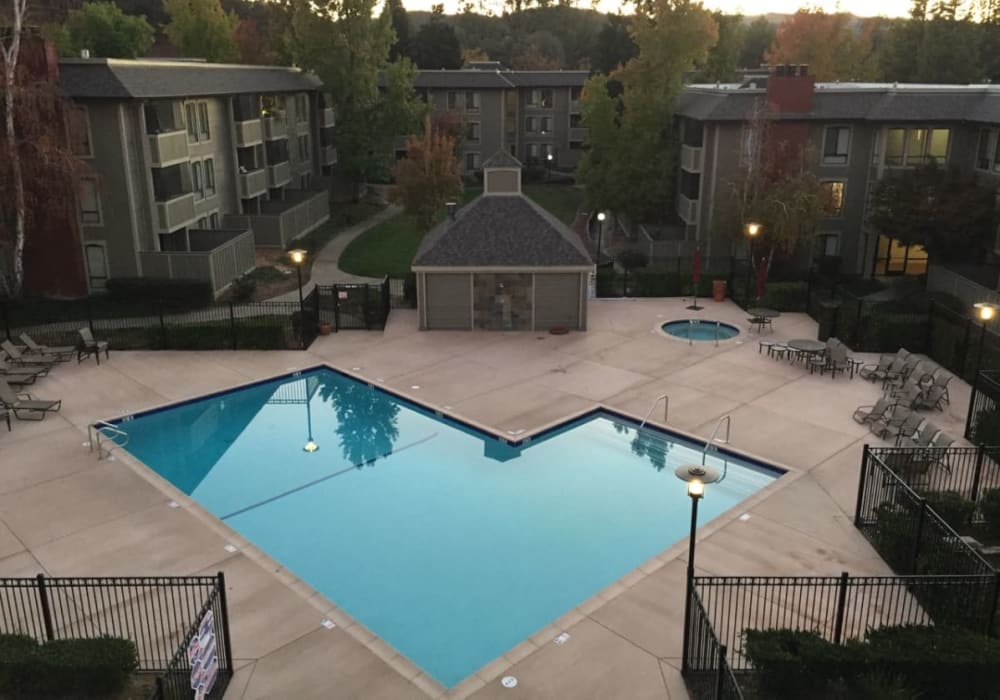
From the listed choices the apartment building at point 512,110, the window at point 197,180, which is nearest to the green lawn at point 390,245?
the window at point 197,180

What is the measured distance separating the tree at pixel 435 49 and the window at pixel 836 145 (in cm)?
5878

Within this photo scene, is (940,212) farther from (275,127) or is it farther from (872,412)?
(275,127)

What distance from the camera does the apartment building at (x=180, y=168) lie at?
3183cm

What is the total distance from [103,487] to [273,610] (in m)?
7.00

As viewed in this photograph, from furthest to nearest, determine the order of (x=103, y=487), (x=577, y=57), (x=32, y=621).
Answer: (x=577, y=57)
(x=103, y=487)
(x=32, y=621)

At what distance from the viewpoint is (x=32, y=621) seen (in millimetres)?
13055

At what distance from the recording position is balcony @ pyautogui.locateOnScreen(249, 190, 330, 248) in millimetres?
43969

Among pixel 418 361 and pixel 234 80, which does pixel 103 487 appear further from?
pixel 234 80

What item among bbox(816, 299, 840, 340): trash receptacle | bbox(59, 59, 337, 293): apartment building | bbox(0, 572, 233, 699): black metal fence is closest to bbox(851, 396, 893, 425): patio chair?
bbox(816, 299, 840, 340): trash receptacle

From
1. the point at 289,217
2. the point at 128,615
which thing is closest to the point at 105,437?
the point at 128,615

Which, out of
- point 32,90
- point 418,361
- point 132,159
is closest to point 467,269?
point 418,361

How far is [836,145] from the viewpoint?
1539 inches

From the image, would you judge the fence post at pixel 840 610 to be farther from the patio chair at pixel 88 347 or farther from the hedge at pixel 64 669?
the patio chair at pixel 88 347

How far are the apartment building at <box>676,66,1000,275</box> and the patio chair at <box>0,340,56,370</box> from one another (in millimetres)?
28129
